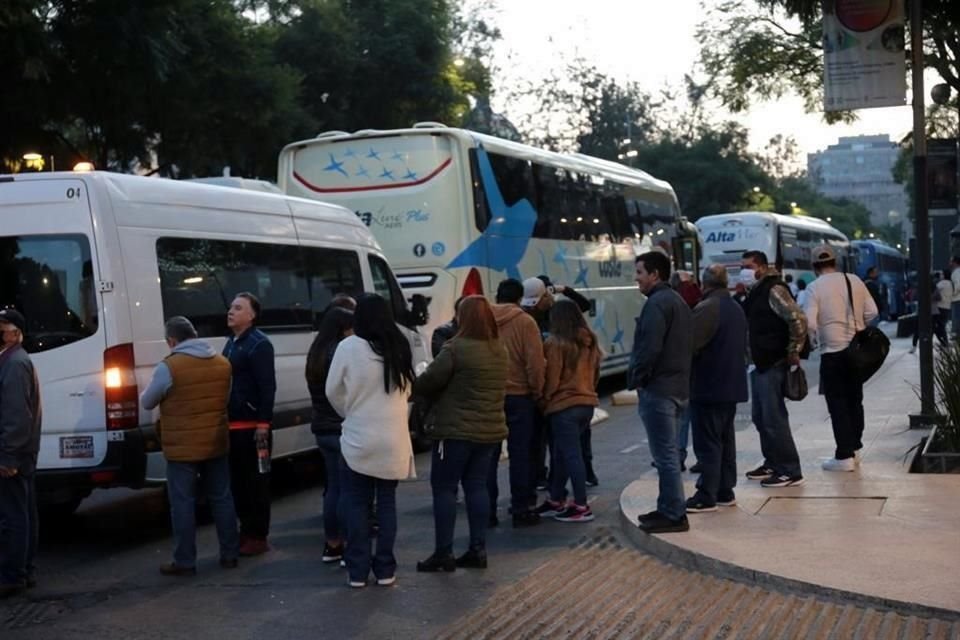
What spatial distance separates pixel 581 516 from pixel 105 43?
1499 cm

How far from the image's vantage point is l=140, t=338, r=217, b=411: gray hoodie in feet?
28.3

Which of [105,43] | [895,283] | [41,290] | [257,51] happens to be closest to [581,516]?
[41,290]

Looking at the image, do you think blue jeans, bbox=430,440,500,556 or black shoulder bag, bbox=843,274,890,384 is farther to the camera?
black shoulder bag, bbox=843,274,890,384

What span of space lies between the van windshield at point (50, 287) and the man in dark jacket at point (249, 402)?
3.44ft

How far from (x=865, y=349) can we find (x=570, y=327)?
2.96 meters

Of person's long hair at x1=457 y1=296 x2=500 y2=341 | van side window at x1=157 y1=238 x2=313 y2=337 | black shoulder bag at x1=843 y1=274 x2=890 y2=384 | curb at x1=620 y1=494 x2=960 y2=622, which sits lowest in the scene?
curb at x1=620 y1=494 x2=960 y2=622

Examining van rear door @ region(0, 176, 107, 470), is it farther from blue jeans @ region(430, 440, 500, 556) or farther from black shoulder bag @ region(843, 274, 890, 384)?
black shoulder bag @ region(843, 274, 890, 384)

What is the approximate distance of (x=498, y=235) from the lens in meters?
18.4

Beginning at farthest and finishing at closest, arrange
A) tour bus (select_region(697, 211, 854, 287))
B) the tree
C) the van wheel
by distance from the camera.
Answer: tour bus (select_region(697, 211, 854, 287)) < the tree < the van wheel

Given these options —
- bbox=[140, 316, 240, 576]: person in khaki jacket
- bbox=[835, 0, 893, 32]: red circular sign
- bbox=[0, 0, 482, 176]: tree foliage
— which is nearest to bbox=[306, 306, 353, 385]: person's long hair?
bbox=[140, 316, 240, 576]: person in khaki jacket

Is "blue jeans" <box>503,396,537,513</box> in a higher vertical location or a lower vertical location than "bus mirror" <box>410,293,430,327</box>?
lower

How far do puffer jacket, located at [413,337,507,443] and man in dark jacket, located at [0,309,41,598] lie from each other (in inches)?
89.4

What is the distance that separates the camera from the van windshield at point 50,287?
31.3ft

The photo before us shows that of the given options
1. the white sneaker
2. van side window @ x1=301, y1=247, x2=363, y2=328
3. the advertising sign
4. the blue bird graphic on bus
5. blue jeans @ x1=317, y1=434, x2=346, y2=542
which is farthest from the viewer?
the blue bird graphic on bus
